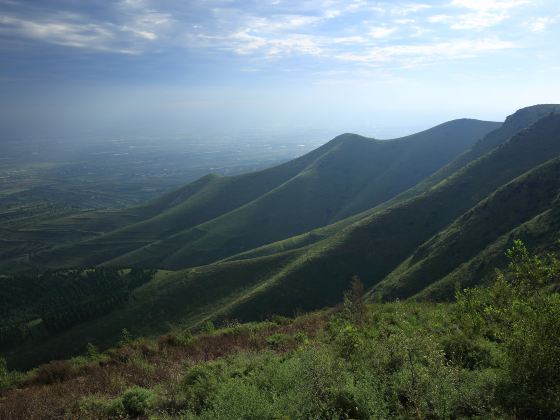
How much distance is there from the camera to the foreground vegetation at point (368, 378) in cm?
1188

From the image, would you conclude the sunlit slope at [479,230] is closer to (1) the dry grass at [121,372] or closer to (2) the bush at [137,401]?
(1) the dry grass at [121,372]

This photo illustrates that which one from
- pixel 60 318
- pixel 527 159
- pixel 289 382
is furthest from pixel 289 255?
pixel 289 382

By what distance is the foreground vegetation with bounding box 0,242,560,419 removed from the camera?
11.9m

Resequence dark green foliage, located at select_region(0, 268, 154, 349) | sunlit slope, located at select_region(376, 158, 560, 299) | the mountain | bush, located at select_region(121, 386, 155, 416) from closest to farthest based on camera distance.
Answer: bush, located at select_region(121, 386, 155, 416)
the mountain
sunlit slope, located at select_region(376, 158, 560, 299)
dark green foliage, located at select_region(0, 268, 154, 349)

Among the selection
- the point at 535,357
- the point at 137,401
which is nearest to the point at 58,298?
the point at 137,401

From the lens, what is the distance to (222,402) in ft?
41.0

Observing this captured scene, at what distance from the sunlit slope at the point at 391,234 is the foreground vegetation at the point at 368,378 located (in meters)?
71.2

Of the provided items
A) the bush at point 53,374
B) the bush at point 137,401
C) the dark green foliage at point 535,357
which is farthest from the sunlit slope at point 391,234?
the dark green foliage at point 535,357

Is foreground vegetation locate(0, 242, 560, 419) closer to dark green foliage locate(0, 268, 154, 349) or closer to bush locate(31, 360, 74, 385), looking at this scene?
bush locate(31, 360, 74, 385)

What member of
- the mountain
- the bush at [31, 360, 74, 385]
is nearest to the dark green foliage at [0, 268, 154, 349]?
the mountain

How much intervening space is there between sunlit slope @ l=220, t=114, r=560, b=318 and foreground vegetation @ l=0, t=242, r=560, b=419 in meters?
71.2

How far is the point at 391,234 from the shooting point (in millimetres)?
125875

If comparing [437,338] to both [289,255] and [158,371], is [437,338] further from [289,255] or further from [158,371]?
[289,255]

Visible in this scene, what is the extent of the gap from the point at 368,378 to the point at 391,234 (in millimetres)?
117679
